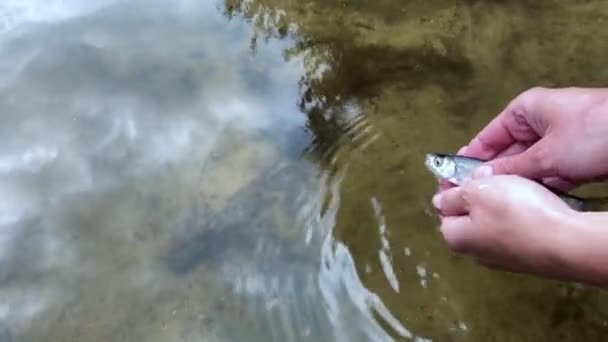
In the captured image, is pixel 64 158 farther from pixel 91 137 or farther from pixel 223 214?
pixel 223 214

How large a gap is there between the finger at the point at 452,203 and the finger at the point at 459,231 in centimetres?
3

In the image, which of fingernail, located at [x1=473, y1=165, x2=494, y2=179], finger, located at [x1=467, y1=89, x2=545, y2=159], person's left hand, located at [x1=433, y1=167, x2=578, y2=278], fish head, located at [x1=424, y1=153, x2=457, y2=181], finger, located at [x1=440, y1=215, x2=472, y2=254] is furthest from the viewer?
fish head, located at [x1=424, y1=153, x2=457, y2=181]

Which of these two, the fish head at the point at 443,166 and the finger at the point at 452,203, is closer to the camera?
the finger at the point at 452,203

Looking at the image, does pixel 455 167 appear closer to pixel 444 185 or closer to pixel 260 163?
pixel 444 185

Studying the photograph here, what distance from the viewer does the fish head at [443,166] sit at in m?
2.29

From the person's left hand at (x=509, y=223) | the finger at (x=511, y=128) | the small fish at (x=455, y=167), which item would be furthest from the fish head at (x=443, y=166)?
the person's left hand at (x=509, y=223)

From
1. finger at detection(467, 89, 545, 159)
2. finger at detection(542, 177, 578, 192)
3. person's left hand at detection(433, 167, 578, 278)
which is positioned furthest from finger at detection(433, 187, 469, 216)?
finger at detection(467, 89, 545, 159)

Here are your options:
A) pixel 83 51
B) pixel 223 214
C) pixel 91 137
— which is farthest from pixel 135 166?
pixel 83 51

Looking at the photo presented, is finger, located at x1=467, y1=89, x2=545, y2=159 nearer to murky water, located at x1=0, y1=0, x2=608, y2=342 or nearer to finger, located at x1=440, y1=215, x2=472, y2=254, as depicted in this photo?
murky water, located at x1=0, y1=0, x2=608, y2=342

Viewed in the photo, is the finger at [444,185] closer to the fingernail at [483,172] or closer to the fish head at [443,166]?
the fish head at [443,166]

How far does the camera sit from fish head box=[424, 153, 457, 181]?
7.51 feet

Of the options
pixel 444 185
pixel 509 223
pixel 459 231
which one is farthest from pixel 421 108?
pixel 509 223

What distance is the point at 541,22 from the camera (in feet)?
10.8

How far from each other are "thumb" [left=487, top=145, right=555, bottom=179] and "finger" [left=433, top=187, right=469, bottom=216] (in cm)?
16
